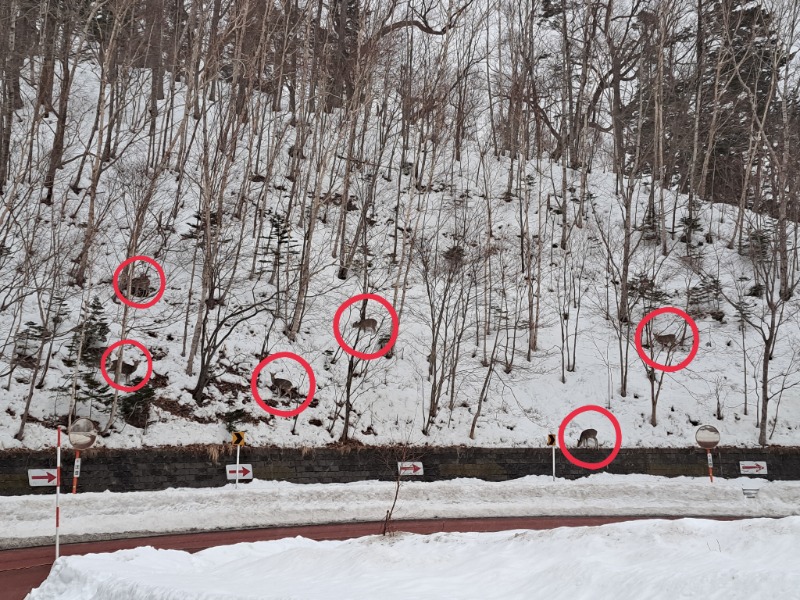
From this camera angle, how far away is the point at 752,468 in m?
21.6

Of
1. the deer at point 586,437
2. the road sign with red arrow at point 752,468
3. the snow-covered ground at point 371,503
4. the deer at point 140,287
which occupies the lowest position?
the snow-covered ground at point 371,503

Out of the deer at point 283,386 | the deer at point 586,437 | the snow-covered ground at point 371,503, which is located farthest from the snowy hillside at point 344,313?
the snow-covered ground at point 371,503

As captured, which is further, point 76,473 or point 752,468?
point 752,468

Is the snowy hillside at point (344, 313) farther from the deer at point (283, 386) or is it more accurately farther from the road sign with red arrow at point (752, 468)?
the road sign with red arrow at point (752, 468)

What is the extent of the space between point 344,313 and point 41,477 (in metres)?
12.5

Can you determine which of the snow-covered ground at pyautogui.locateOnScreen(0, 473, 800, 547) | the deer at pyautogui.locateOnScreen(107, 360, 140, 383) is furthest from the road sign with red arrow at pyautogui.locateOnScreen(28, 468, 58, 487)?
the deer at pyautogui.locateOnScreen(107, 360, 140, 383)

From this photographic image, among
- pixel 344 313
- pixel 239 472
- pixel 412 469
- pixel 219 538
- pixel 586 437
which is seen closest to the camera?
pixel 219 538

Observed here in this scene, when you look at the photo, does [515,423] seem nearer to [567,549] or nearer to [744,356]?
[744,356]

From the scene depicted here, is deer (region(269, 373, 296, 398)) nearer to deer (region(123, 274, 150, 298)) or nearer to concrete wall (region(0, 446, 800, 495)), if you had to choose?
concrete wall (region(0, 446, 800, 495))

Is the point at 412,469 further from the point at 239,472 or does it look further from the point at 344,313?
the point at 344,313

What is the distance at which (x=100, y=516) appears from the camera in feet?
52.3

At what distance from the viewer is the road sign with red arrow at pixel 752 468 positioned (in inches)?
848

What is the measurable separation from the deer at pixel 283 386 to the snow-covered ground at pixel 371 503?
15.1 feet

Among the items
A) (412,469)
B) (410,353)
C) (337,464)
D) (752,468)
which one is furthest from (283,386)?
(752,468)
